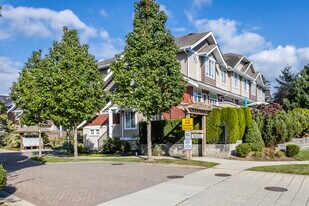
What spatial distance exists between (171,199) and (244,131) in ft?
41.1

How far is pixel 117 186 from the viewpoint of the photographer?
998 cm

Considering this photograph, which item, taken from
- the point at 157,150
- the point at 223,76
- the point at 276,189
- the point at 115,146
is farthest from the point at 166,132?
the point at 223,76

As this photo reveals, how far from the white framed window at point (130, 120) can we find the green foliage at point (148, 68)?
849 cm

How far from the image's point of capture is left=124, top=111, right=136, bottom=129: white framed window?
85.3 feet

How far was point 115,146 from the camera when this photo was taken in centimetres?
2425

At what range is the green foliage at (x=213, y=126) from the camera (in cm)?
1837

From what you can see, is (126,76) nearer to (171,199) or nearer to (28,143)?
(171,199)

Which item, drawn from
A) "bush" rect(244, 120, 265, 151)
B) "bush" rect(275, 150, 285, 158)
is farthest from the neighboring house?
"bush" rect(275, 150, 285, 158)

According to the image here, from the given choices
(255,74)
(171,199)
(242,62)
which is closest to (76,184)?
(171,199)

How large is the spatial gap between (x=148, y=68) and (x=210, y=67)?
44.3 feet

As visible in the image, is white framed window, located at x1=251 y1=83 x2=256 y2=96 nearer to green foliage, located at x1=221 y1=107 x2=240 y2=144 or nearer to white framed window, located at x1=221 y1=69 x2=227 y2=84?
white framed window, located at x1=221 y1=69 x2=227 y2=84

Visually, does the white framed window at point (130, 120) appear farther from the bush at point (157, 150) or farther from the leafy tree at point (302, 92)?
the leafy tree at point (302, 92)

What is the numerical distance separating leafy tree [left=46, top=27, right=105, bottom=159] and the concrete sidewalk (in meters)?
10.2

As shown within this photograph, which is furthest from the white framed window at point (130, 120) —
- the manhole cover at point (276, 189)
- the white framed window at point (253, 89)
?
the white framed window at point (253, 89)
